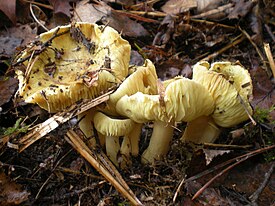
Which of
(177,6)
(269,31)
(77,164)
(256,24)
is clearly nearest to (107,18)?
(177,6)

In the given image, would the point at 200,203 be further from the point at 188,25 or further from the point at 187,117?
the point at 188,25

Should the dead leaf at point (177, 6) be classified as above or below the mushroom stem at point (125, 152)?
above

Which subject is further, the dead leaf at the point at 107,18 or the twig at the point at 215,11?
the twig at the point at 215,11

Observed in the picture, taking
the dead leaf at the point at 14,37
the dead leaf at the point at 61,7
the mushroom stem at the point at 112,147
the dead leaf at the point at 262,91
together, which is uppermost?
the dead leaf at the point at 61,7

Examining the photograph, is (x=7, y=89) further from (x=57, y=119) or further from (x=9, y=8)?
(x=9, y=8)

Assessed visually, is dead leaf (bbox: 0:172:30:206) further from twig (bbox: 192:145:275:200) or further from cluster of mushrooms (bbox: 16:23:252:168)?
twig (bbox: 192:145:275:200)

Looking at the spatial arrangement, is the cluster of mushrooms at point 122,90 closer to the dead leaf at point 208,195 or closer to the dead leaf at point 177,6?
the dead leaf at point 208,195

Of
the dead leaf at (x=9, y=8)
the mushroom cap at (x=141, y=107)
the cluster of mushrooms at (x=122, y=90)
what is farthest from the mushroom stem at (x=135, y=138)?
the dead leaf at (x=9, y=8)
